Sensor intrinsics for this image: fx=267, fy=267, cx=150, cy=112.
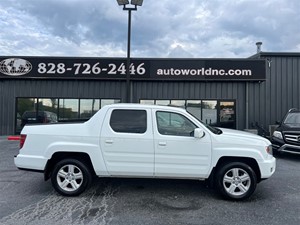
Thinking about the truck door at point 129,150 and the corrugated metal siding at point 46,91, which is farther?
the corrugated metal siding at point 46,91

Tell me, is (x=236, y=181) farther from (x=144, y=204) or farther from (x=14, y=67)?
(x=14, y=67)

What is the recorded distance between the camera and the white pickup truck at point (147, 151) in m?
5.25

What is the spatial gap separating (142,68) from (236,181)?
11296 millimetres

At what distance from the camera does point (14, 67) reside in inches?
622

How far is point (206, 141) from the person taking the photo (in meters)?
5.25

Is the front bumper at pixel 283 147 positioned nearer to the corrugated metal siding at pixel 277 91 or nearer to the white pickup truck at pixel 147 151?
the white pickup truck at pixel 147 151

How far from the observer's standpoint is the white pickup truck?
5.25 meters

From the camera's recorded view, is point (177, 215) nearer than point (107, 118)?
Yes

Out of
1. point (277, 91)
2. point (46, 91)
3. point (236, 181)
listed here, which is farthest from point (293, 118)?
point (46, 91)

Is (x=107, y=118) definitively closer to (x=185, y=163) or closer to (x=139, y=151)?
(x=139, y=151)

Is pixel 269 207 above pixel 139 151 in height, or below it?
below

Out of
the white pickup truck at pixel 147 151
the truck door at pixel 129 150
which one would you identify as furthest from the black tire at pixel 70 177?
the truck door at pixel 129 150

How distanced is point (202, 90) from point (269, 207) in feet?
38.0

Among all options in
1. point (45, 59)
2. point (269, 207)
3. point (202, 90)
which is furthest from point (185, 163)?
point (45, 59)
